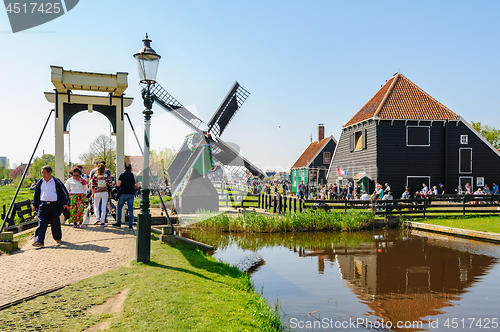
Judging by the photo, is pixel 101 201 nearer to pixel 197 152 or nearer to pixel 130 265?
pixel 130 265

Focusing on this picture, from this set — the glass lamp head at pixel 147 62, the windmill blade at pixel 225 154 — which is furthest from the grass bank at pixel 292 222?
the glass lamp head at pixel 147 62

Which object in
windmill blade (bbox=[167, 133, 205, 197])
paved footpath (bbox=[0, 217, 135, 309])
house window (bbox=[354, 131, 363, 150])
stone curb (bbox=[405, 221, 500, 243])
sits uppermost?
house window (bbox=[354, 131, 363, 150])

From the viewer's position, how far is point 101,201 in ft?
32.7

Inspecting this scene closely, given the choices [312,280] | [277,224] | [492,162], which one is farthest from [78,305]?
[492,162]

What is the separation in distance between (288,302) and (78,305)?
3598 millimetres

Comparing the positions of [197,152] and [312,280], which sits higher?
[197,152]

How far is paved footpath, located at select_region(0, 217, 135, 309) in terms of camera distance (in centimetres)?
517

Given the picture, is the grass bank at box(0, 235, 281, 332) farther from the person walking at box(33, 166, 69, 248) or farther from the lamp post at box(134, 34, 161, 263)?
the person walking at box(33, 166, 69, 248)

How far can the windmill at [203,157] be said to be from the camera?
17.8m

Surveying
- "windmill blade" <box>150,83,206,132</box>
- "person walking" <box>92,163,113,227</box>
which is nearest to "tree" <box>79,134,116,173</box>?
"windmill blade" <box>150,83,206,132</box>

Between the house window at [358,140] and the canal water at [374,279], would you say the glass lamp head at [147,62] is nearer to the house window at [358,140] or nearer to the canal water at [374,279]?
the canal water at [374,279]

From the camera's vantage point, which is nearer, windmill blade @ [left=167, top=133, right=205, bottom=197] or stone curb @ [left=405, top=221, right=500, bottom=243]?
stone curb @ [left=405, top=221, right=500, bottom=243]

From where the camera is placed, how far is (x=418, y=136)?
24.1m

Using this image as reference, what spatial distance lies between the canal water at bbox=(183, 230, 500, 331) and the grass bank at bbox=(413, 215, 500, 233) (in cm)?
146
